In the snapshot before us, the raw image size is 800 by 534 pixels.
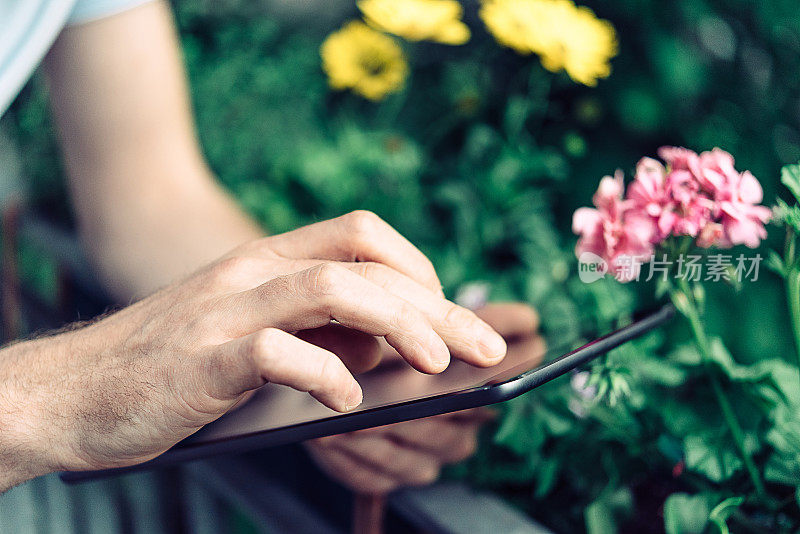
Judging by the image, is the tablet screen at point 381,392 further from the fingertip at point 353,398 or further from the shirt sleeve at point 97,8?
the shirt sleeve at point 97,8

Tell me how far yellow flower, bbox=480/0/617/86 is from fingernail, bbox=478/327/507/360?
373 millimetres

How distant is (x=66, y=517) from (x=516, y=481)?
27.7 inches

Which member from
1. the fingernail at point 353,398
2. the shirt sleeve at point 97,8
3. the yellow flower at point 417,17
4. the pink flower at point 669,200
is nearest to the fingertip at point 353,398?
the fingernail at point 353,398

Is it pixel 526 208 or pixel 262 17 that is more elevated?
pixel 262 17

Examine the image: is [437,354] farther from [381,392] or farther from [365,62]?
[365,62]

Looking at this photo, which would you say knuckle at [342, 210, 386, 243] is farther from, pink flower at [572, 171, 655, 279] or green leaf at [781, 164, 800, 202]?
→ green leaf at [781, 164, 800, 202]

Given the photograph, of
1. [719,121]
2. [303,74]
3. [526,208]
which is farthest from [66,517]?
[719,121]

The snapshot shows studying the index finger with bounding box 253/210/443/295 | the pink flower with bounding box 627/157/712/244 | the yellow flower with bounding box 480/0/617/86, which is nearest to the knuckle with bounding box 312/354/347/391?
the index finger with bounding box 253/210/443/295

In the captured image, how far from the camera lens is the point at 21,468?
18.1 inches

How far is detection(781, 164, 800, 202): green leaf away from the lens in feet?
1.21

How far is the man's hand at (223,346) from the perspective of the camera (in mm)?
354

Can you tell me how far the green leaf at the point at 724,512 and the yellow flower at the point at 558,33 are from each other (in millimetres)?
429

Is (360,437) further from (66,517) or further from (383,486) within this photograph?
(66,517)

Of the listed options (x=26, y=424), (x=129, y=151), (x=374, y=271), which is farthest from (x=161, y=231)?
(x=374, y=271)
